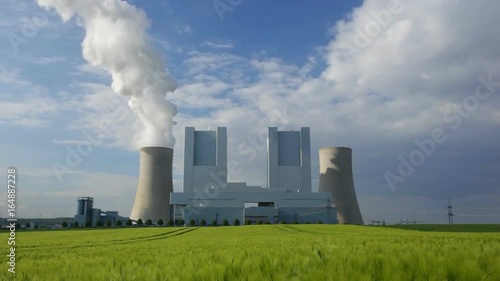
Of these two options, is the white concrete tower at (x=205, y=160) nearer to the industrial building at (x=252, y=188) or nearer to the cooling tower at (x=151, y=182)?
the industrial building at (x=252, y=188)

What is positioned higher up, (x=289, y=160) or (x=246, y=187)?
(x=289, y=160)

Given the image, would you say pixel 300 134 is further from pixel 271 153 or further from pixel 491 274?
pixel 491 274

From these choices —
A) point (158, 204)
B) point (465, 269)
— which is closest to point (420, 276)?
point (465, 269)

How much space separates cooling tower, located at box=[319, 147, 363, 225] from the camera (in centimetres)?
6562

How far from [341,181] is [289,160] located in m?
16.5

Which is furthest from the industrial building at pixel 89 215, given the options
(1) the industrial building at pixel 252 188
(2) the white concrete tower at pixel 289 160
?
(2) the white concrete tower at pixel 289 160

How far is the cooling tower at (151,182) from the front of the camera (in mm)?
60656

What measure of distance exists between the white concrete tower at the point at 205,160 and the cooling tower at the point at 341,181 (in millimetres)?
19967

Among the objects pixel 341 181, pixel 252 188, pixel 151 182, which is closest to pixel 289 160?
pixel 252 188

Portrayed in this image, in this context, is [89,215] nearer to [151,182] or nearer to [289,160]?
[151,182]

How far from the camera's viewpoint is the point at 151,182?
60531 mm

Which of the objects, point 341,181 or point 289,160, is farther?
point 289,160

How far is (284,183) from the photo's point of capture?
79062mm

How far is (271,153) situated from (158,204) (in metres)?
25.4
